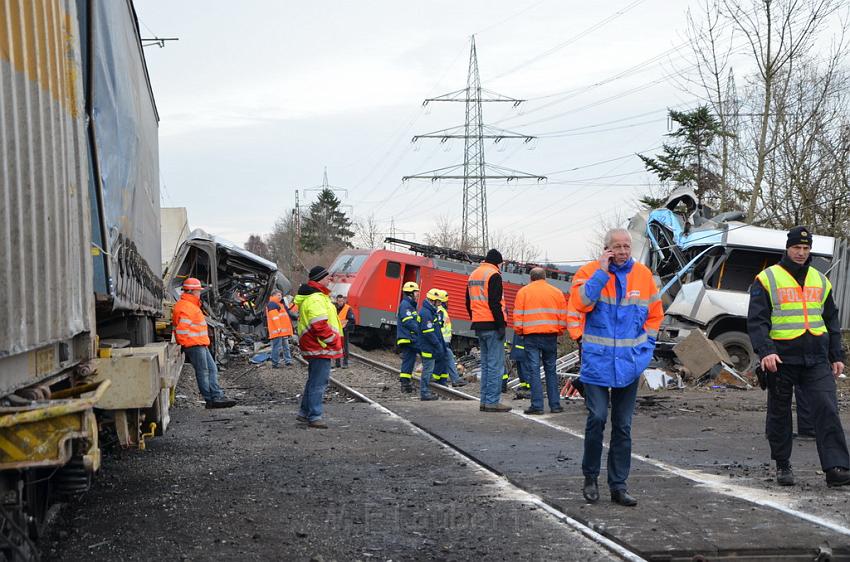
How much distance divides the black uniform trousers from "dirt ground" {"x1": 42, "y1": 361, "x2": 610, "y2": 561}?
6.91 ft

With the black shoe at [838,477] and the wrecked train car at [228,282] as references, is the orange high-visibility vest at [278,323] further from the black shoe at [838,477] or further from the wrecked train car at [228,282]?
the black shoe at [838,477]

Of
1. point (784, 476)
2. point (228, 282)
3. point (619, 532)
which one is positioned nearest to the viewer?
A: point (619, 532)

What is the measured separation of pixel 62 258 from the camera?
4.55m

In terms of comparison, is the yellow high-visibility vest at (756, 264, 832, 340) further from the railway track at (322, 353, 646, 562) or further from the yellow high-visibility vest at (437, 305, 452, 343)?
the yellow high-visibility vest at (437, 305, 452, 343)

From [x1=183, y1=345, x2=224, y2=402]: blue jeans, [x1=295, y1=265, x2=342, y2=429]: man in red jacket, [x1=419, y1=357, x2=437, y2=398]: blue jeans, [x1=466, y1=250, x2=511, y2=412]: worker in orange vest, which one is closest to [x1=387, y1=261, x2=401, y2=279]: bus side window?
[x1=419, y1=357, x2=437, y2=398]: blue jeans

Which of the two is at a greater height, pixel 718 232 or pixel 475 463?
pixel 718 232

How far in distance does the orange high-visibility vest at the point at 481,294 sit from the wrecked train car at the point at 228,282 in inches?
464

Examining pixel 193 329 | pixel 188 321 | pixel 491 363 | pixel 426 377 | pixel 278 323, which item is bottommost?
pixel 426 377

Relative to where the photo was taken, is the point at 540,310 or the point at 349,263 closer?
the point at 540,310

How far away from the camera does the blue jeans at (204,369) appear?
12.5 m

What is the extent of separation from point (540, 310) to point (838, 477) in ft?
18.4

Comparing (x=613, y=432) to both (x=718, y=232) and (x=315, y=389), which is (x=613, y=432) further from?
(x=718, y=232)

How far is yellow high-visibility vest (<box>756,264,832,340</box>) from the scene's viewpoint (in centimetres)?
751

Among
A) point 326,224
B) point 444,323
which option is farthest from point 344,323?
point 326,224
